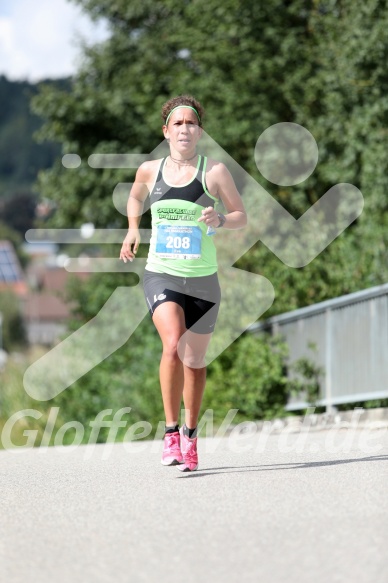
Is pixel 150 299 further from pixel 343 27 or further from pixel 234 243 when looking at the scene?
pixel 343 27

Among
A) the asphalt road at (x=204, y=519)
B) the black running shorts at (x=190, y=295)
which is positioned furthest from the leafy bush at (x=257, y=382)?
the black running shorts at (x=190, y=295)

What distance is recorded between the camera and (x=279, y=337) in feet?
46.1

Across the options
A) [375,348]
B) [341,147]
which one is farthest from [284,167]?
[375,348]

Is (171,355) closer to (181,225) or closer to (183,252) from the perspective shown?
(183,252)

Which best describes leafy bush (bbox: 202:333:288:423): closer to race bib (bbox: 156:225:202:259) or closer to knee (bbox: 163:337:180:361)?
knee (bbox: 163:337:180:361)

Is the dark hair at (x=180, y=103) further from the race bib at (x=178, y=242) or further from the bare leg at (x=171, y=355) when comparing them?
the bare leg at (x=171, y=355)

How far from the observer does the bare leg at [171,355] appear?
727cm

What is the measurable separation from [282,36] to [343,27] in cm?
279

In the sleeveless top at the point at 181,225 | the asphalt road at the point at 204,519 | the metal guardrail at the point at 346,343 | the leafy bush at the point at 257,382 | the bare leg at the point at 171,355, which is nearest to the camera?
the asphalt road at the point at 204,519

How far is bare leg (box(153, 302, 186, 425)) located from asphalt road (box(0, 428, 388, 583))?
0.40 meters

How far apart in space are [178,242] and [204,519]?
209 cm

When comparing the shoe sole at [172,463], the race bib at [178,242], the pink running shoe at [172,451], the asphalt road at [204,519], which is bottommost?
the asphalt road at [204,519]

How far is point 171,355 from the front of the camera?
732cm

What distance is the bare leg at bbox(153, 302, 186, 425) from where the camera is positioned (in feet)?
23.8
